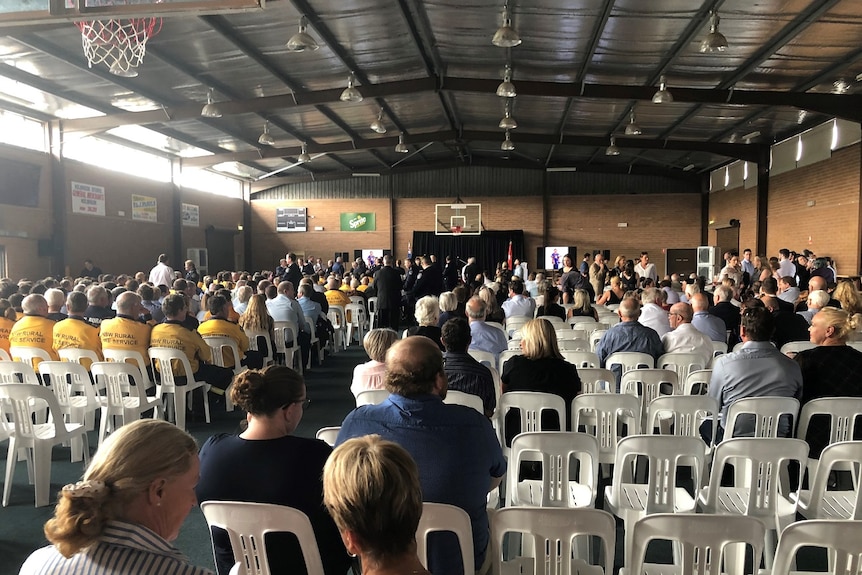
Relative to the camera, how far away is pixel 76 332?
16.4 ft

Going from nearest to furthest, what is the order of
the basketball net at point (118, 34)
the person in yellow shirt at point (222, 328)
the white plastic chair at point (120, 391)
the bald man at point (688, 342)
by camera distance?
the white plastic chair at point (120, 391) → the bald man at point (688, 342) → the person in yellow shirt at point (222, 328) → the basketball net at point (118, 34)

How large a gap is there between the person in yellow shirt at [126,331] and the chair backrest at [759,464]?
14.7 ft

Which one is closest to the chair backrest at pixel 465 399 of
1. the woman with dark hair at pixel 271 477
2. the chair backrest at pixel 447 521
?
the woman with dark hair at pixel 271 477

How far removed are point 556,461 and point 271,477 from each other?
1414 millimetres

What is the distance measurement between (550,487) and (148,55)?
9569mm

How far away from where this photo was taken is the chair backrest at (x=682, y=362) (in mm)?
4688

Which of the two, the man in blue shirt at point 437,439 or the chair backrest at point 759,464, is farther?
the chair backrest at point 759,464

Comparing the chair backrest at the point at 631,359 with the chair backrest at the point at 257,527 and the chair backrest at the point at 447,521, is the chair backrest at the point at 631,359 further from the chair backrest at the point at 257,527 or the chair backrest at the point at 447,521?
the chair backrest at the point at 257,527

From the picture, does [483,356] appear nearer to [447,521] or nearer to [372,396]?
[372,396]

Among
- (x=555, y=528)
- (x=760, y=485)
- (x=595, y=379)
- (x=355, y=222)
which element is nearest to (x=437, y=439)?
(x=555, y=528)

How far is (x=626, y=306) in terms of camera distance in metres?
4.96

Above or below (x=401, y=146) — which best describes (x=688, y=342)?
below

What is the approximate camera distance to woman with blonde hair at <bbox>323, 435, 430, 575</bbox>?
1.16 meters

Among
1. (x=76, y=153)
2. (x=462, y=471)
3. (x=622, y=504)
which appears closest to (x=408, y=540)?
(x=462, y=471)
